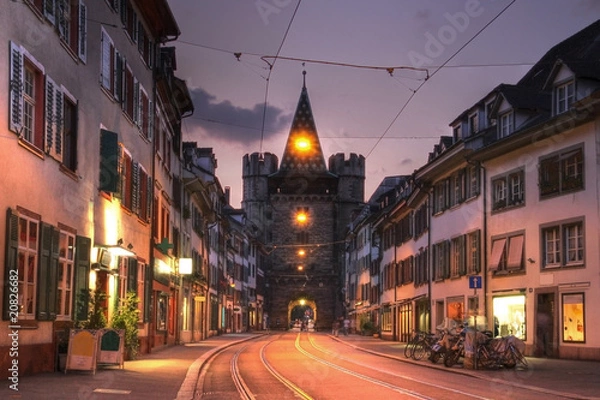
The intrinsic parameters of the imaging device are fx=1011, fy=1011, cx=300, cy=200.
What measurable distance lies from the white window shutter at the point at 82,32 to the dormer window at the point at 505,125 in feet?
66.3

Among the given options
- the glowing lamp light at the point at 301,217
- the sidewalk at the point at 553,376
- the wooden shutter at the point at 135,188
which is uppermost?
the glowing lamp light at the point at 301,217

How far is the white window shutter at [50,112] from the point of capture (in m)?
19.0

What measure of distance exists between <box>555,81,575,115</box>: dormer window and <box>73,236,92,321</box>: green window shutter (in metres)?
17.5

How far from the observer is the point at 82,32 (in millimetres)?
22094

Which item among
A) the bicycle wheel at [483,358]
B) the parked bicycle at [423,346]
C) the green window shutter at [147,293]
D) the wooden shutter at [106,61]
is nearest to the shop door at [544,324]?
the parked bicycle at [423,346]

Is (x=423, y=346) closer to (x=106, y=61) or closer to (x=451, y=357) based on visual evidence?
(x=451, y=357)

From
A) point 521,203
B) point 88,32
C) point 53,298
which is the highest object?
point 88,32

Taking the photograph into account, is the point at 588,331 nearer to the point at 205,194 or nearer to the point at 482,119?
the point at 482,119

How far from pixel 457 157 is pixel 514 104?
5712mm

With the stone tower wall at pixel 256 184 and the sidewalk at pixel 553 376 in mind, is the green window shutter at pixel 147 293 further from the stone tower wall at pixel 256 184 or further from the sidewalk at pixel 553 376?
the stone tower wall at pixel 256 184

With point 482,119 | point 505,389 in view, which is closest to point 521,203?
point 482,119

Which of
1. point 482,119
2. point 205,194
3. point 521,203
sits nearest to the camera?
point 521,203

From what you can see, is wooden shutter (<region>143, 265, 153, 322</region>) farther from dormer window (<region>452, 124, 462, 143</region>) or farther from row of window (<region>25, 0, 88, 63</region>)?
dormer window (<region>452, 124, 462, 143</region>)

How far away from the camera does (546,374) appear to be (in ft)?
80.6
